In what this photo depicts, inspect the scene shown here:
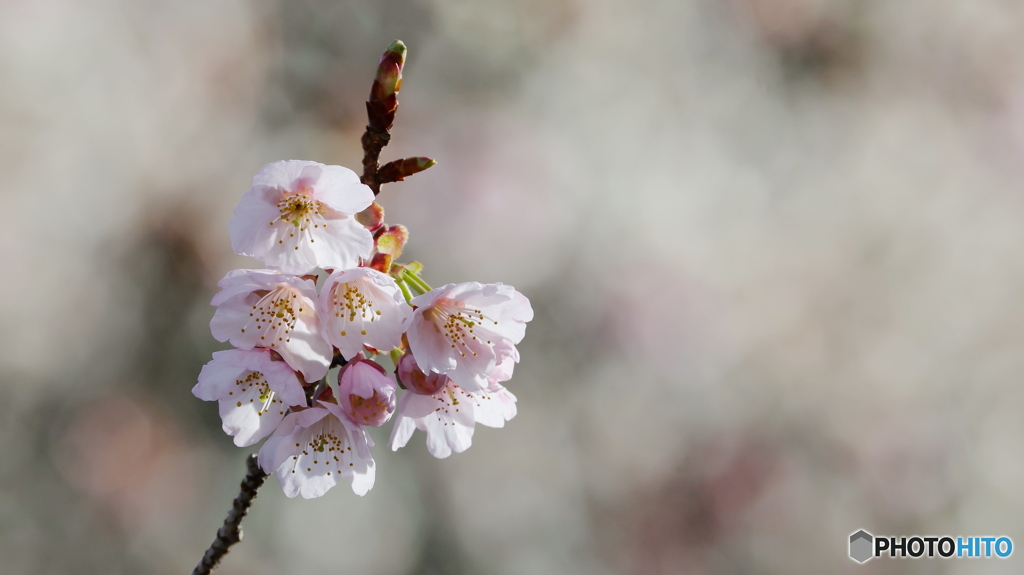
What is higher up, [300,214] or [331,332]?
[300,214]

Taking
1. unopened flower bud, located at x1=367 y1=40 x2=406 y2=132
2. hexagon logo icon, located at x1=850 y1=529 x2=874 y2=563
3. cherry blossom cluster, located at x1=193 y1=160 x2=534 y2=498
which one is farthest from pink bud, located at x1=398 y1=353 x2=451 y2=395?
hexagon logo icon, located at x1=850 y1=529 x2=874 y2=563

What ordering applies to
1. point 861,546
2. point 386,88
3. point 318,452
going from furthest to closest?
point 861,546 → point 318,452 → point 386,88

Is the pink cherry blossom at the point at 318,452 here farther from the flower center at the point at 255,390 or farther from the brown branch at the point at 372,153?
the brown branch at the point at 372,153

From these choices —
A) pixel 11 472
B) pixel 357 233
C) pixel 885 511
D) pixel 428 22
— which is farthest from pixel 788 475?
pixel 11 472

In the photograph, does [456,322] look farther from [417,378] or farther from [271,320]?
[271,320]

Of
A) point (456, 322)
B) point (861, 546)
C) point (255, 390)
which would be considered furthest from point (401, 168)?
point (861, 546)

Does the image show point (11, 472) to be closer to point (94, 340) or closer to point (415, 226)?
point (94, 340)

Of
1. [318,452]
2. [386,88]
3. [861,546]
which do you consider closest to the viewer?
[386,88]
